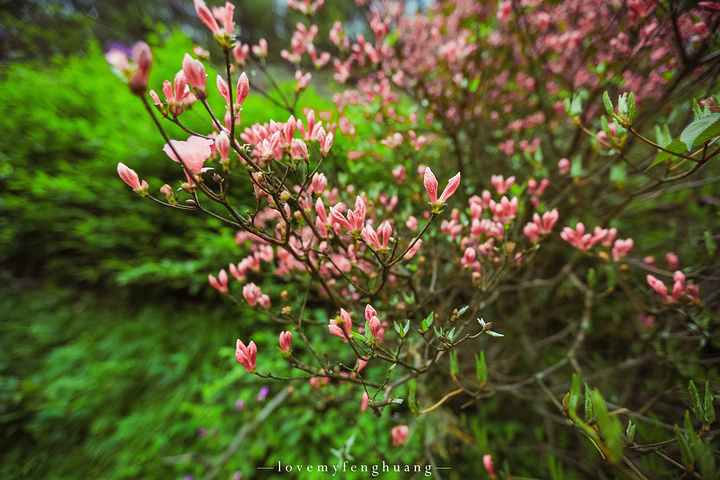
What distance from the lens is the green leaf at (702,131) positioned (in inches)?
26.4

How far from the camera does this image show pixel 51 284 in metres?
2.97

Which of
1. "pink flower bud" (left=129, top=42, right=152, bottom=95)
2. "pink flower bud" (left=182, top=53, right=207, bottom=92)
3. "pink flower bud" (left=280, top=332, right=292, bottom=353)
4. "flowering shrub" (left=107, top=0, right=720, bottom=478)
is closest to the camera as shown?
"pink flower bud" (left=129, top=42, right=152, bottom=95)

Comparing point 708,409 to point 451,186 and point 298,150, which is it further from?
point 298,150

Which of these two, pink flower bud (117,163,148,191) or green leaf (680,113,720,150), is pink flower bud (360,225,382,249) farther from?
green leaf (680,113,720,150)

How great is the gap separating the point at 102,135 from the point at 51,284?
5.83 ft

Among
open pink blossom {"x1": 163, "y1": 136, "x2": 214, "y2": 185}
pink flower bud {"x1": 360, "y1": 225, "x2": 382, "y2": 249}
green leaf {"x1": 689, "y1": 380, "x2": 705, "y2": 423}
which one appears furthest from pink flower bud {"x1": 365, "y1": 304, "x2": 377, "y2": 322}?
green leaf {"x1": 689, "y1": 380, "x2": 705, "y2": 423}

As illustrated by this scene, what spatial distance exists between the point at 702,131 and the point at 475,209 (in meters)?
A: 0.56

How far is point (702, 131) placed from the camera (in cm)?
68

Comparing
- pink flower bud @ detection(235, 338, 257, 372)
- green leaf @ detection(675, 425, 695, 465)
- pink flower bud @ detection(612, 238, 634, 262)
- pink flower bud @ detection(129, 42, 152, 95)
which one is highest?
pink flower bud @ detection(612, 238, 634, 262)

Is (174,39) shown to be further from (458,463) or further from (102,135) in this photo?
(458,463)

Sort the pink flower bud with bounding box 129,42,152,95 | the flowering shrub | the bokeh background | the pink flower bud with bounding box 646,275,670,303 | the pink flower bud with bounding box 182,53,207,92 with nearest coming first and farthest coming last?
the pink flower bud with bounding box 129,42,152,95, the pink flower bud with bounding box 182,53,207,92, the flowering shrub, the pink flower bud with bounding box 646,275,670,303, the bokeh background

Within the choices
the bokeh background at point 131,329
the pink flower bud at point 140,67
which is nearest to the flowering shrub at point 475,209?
the pink flower bud at point 140,67

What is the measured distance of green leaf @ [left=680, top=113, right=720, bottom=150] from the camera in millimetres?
671

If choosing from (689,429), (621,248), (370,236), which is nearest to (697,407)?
(689,429)
